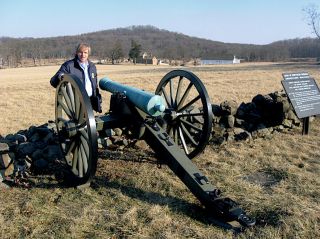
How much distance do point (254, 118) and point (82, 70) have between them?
420 cm

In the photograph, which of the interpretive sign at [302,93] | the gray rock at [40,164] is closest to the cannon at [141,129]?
the gray rock at [40,164]

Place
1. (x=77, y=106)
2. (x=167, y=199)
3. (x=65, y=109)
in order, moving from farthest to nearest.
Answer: (x=65, y=109)
(x=77, y=106)
(x=167, y=199)

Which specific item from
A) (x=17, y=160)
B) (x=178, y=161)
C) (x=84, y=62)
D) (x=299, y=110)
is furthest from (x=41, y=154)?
(x=299, y=110)

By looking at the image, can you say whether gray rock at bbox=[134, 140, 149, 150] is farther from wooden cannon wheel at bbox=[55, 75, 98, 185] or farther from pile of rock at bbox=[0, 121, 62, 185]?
wooden cannon wheel at bbox=[55, 75, 98, 185]

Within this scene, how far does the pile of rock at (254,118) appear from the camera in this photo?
313 inches

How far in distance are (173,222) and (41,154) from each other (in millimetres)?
2870

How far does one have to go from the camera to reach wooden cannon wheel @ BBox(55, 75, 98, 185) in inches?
183

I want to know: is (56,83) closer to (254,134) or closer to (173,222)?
(173,222)

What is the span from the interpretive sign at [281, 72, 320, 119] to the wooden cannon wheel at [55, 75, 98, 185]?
4792 mm

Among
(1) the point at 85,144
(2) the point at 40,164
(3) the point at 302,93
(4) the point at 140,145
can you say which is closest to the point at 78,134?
(1) the point at 85,144

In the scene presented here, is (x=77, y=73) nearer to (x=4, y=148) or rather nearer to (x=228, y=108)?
(x=4, y=148)

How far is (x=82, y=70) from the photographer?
237 inches

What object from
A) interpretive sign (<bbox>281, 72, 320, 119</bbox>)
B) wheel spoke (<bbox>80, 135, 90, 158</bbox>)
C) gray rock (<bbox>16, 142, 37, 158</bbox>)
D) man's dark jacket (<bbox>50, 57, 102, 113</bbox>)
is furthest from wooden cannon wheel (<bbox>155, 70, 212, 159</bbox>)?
interpretive sign (<bbox>281, 72, 320, 119</bbox>)

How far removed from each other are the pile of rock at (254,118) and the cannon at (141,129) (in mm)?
1882
